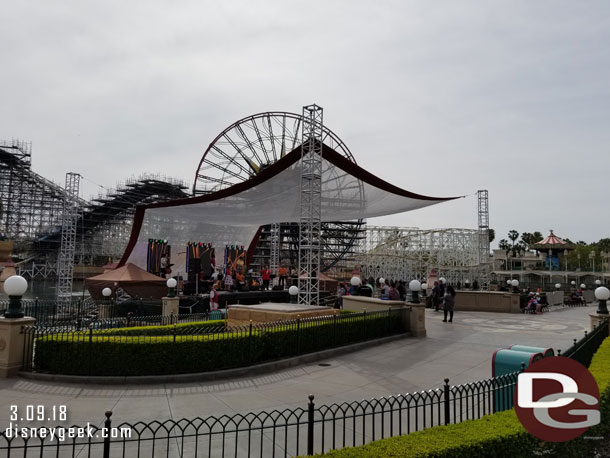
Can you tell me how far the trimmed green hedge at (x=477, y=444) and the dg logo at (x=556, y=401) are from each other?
0.13 metres

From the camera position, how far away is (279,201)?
22.6 meters

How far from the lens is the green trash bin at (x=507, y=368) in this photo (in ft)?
17.7

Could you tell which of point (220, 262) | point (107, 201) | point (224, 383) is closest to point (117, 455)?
point (224, 383)

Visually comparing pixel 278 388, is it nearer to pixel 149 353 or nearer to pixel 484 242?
pixel 149 353

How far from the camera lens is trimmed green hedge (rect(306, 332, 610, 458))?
12.1ft

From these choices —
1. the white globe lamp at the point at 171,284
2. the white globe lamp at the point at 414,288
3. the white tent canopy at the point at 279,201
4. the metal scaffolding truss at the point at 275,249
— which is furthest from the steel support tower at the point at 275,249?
the white globe lamp at the point at 414,288

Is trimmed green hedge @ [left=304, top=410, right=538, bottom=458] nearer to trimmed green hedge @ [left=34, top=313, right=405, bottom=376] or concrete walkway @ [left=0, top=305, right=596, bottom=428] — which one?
concrete walkway @ [left=0, top=305, right=596, bottom=428]

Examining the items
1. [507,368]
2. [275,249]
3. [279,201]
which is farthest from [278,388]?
[275,249]

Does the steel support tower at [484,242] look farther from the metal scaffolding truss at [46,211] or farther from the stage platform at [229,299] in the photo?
the metal scaffolding truss at [46,211]

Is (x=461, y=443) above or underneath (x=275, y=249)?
underneath

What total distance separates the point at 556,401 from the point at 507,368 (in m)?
1.74

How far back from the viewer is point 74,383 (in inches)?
311

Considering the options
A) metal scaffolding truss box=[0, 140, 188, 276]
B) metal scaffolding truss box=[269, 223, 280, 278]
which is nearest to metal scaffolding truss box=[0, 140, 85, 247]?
metal scaffolding truss box=[0, 140, 188, 276]

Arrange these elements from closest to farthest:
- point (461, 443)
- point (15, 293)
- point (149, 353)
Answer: point (461, 443) < point (149, 353) < point (15, 293)
